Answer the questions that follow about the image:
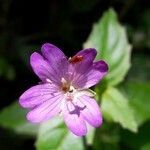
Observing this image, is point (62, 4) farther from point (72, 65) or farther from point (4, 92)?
point (72, 65)

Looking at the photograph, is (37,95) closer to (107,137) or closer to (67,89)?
(67,89)

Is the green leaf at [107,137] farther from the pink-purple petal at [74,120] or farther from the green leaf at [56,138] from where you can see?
the pink-purple petal at [74,120]

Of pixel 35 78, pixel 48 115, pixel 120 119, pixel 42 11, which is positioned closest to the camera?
pixel 48 115

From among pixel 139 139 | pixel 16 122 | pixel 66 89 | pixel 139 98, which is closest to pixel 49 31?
pixel 16 122

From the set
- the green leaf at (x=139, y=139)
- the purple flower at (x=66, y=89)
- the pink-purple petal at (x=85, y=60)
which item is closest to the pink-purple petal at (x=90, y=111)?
the purple flower at (x=66, y=89)

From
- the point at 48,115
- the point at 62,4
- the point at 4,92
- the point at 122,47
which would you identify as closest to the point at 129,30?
the point at 62,4

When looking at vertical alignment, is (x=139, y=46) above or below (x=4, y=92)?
below
